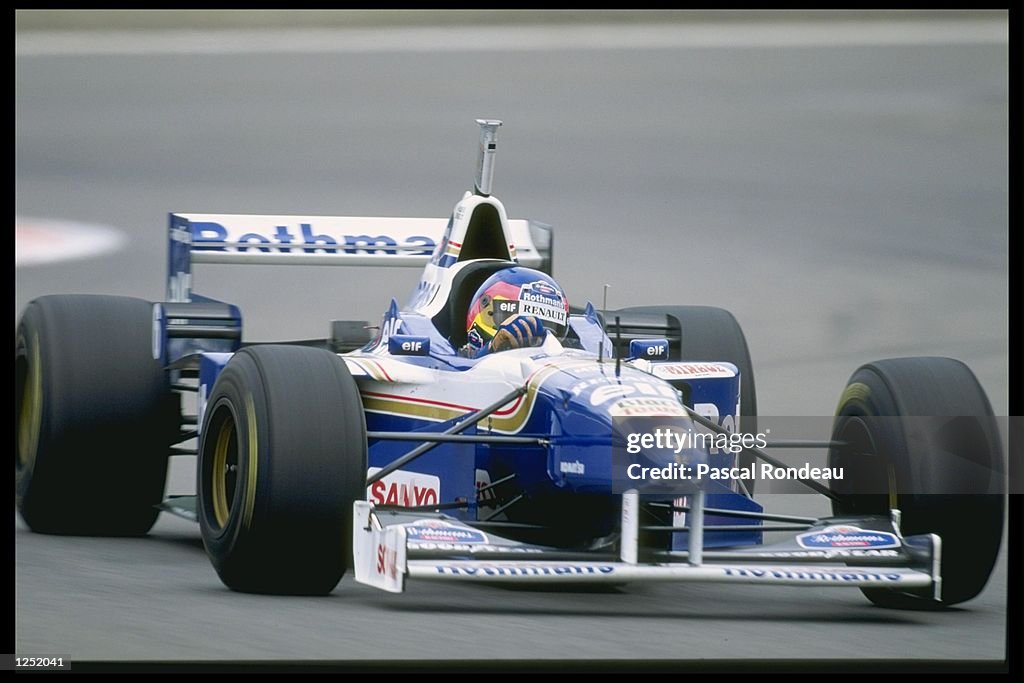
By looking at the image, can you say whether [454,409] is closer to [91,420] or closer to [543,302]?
[543,302]

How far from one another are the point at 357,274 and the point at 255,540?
1374 centimetres


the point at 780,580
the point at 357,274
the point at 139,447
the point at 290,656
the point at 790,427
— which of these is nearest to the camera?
the point at 290,656

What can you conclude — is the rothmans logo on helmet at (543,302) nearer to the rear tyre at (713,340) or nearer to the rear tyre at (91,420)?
the rear tyre at (713,340)

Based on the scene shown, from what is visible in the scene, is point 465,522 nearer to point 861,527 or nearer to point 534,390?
point 534,390

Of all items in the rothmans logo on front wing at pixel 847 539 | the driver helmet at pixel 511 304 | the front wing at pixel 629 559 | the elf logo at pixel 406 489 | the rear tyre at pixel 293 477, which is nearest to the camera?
the front wing at pixel 629 559

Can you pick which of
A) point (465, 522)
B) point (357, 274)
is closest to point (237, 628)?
point (465, 522)

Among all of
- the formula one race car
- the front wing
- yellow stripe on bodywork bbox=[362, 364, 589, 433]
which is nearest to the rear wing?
the formula one race car

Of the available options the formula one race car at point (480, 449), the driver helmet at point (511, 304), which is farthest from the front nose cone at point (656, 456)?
the driver helmet at point (511, 304)

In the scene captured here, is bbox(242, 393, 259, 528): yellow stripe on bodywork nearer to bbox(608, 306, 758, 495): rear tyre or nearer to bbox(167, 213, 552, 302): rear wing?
bbox(167, 213, 552, 302): rear wing

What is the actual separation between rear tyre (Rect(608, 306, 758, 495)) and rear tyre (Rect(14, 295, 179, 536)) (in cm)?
222

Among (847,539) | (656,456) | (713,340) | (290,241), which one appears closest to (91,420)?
(290,241)

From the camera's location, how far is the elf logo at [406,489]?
6828 millimetres

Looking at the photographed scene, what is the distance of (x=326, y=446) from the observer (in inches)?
239

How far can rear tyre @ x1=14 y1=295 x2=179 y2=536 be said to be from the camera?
25.3ft
